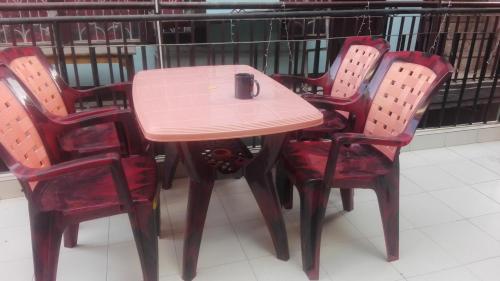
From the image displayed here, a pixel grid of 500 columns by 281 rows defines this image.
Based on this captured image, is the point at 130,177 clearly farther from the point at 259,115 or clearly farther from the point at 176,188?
the point at 176,188

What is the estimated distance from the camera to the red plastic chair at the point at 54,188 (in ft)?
4.21

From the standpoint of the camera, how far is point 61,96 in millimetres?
2004

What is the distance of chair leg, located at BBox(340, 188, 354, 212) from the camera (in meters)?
2.19

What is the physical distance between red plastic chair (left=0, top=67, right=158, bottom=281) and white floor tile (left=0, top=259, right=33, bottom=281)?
331mm

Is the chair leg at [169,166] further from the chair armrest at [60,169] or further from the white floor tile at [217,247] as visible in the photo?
the chair armrest at [60,169]

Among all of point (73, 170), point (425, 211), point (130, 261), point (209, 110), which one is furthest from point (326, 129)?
point (73, 170)

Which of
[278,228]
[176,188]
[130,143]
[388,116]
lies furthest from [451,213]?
[130,143]

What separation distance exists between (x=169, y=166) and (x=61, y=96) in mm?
744

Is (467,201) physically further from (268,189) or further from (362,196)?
(268,189)

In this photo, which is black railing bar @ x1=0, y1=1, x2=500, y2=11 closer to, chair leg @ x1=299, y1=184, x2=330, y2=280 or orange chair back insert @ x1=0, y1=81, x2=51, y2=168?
orange chair back insert @ x1=0, y1=81, x2=51, y2=168

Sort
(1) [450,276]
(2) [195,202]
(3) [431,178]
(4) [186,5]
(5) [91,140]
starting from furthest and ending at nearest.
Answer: (3) [431,178], (4) [186,5], (5) [91,140], (1) [450,276], (2) [195,202]

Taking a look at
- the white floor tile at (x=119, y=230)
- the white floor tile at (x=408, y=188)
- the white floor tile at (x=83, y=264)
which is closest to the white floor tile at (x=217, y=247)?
the white floor tile at (x=119, y=230)

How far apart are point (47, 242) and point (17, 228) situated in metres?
0.80

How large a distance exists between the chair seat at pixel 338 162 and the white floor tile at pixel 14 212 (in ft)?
4.98
